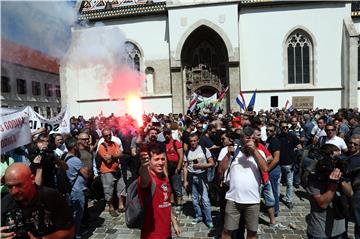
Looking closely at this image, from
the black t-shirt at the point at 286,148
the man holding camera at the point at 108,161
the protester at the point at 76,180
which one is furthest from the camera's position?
the black t-shirt at the point at 286,148

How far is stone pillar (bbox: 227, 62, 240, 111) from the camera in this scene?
2173 centimetres

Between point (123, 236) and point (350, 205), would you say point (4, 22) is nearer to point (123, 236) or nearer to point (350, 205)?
point (123, 236)

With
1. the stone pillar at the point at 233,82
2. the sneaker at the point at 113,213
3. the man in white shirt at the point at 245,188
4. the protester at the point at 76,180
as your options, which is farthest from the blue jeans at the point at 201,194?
the stone pillar at the point at 233,82

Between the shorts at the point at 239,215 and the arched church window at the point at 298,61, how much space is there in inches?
782

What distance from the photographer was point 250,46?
2211 centimetres

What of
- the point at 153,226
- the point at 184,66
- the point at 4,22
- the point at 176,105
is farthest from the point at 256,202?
the point at 184,66

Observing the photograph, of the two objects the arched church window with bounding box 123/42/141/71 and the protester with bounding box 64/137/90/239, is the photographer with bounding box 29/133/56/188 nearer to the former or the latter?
the protester with bounding box 64/137/90/239

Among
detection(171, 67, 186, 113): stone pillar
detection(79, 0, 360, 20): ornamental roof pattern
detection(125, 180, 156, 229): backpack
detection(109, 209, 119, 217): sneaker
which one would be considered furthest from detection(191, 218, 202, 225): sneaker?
detection(79, 0, 360, 20): ornamental roof pattern

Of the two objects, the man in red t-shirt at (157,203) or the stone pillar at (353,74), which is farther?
the stone pillar at (353,74)

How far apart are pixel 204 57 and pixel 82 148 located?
19.1 metres

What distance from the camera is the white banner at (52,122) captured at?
7.75 m

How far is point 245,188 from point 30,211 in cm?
270

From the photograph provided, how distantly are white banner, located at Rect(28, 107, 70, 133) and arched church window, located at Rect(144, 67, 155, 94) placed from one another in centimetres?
1499

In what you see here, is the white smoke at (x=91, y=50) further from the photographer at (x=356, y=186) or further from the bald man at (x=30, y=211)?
the photographer at (x=356, y=186)
